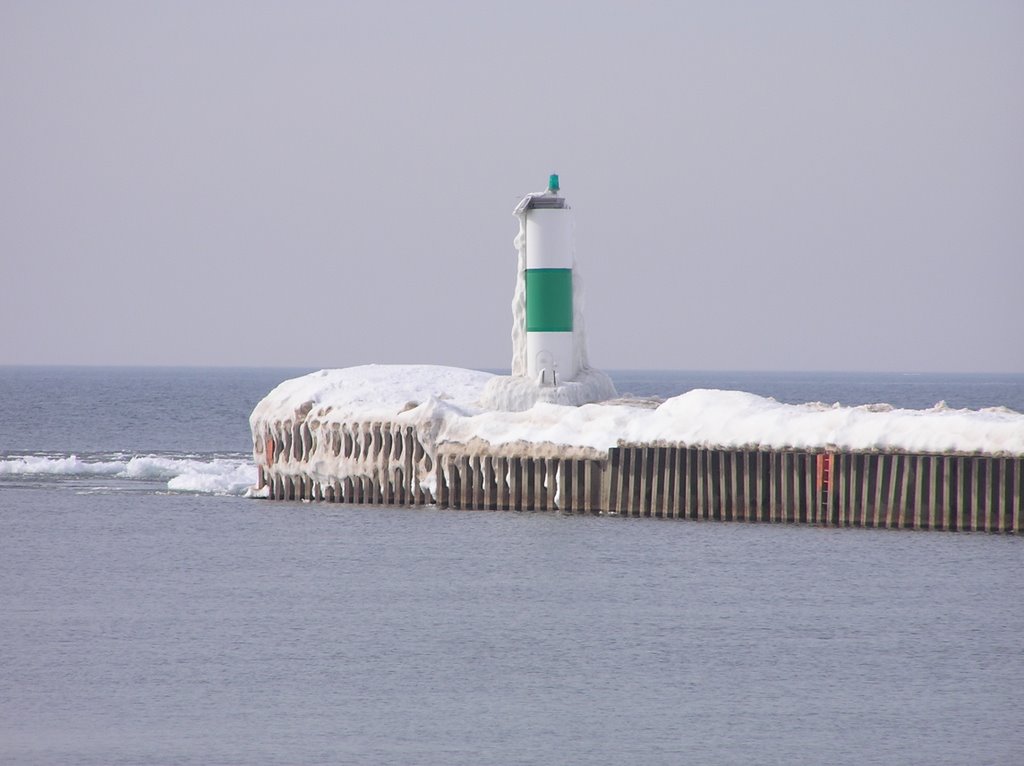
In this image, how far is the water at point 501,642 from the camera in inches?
809

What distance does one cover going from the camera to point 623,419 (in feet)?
135

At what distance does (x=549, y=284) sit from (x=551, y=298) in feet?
1.22

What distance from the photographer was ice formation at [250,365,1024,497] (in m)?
37.2

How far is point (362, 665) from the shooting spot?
24.5 metres

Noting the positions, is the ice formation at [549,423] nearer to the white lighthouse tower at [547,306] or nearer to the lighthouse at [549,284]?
the white lighthouse tower at [547,306]

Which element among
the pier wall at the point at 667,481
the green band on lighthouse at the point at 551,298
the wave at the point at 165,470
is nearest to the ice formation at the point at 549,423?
the pier wall at the point at 667,481

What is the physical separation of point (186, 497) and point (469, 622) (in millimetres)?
23930

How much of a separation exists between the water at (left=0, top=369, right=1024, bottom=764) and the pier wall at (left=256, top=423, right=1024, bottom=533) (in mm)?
768

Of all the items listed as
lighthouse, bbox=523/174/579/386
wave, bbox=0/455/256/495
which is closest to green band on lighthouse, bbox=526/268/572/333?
lighthouse, bbox=523/174/579/386

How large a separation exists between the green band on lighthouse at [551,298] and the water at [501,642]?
622 cm

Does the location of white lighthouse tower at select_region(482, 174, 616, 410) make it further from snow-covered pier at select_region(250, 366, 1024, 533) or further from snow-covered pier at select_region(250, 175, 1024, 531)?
snow-covered pier at select_region(250, 366, 1024, 533)

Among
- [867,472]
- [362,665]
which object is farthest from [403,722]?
[867,472]

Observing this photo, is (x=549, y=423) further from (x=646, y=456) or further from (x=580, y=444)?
(x=646, y=456)

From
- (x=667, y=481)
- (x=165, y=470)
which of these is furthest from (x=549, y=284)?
(x=165, y=470)
